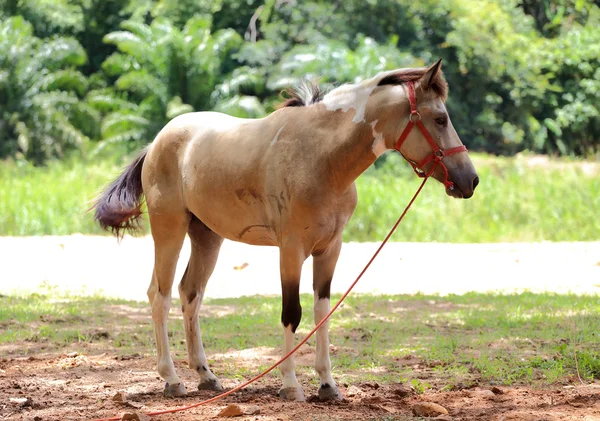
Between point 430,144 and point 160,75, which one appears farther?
point 160,75

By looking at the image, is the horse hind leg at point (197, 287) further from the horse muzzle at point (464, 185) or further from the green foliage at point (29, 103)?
the green foliage at point (29, 103)

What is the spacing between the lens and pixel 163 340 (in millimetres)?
5973

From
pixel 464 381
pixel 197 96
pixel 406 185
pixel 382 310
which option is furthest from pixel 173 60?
pixel 464 381

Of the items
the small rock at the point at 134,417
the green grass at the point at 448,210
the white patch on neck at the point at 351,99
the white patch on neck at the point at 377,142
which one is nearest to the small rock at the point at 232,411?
the small rock at the point at 134,417

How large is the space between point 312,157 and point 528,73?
2451 cm

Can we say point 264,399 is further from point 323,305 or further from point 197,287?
point 197,287

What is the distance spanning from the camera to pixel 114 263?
1368 cm

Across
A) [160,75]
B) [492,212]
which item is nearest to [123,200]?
[492,212]

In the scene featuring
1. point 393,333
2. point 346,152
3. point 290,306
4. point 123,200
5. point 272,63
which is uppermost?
point 272,63

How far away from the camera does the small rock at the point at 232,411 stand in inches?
196

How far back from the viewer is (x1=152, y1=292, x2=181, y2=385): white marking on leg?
19.2ft

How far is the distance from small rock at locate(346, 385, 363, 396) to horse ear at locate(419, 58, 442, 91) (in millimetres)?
2161

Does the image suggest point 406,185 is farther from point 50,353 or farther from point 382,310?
point 50,353

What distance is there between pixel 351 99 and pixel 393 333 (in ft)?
11.2
